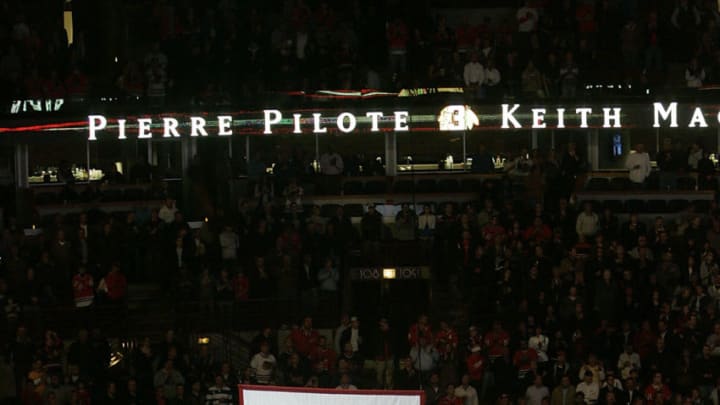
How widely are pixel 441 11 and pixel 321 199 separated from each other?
6933mm

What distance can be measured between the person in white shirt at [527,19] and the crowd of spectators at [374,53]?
0.10ft

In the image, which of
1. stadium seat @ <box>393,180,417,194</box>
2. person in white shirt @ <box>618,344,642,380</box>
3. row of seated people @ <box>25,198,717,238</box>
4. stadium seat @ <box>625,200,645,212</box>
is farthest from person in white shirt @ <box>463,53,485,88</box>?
person in white shirt @ <box>618,344,642,380</box>

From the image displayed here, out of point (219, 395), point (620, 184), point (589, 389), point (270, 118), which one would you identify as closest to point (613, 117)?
point (620, 184)

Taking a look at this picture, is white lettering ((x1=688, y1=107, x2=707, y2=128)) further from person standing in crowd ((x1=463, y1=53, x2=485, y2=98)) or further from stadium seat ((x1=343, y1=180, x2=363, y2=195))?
stadium seat ((x1=343, y1=180, x2=363, y2=195))

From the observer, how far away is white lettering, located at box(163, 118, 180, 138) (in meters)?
30.7

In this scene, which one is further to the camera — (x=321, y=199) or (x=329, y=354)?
(x=321, y=199)

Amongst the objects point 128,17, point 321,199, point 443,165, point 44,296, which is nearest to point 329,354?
point 44,296

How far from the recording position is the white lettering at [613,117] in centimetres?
3072

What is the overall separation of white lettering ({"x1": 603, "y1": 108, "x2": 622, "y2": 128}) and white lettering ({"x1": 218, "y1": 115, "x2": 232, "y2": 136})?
7.69 meters

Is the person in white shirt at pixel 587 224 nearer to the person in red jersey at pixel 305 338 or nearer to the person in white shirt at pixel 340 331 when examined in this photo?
the person in white shirt at pixel 340 331

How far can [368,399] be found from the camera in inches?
410

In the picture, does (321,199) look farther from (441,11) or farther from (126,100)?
(441,11)

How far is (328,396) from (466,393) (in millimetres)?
11499

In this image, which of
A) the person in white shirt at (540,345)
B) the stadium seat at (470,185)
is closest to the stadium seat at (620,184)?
the stadium seat at (470,185)
